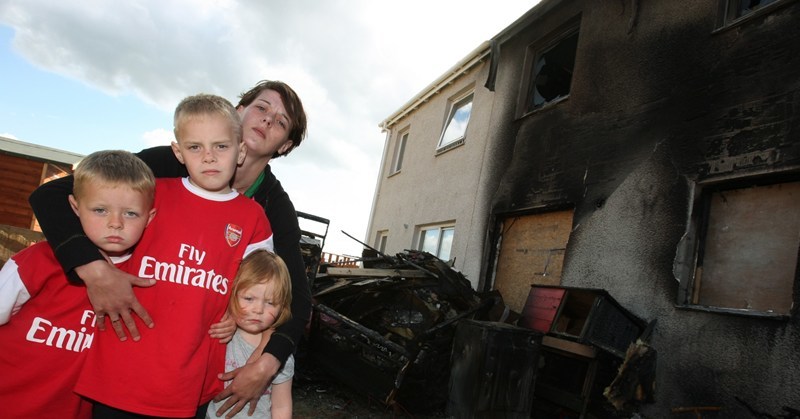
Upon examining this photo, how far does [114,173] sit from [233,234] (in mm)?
442

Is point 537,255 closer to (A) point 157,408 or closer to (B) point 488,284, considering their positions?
(B) point 488,284

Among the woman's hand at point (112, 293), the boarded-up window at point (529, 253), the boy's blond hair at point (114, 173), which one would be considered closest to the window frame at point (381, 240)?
the boarded-up window at point (529, 253)

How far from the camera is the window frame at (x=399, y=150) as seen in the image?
13.3 metres

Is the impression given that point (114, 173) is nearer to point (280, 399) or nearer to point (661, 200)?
point (280, 399)

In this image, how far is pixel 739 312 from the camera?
3885mm

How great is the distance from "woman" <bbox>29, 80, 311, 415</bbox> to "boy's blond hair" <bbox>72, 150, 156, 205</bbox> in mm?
80

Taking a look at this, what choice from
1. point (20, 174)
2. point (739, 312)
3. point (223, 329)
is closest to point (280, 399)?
point (223, 329)

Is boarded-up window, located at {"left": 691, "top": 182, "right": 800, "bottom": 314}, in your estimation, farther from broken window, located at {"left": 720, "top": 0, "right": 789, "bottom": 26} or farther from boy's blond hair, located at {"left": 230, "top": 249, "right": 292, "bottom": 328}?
boy's blond hair, located at {"left": 230, "top": 249, "right": 292, "bottom": 328}

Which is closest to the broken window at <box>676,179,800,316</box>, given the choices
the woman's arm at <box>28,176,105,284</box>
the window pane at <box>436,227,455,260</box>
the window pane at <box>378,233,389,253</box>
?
the woman's arm at <box>28,176,105,284</box>

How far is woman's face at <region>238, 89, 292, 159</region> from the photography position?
1.98 metres

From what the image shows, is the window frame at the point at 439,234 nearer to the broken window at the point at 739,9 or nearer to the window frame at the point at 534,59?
the window frame at the point at 534,59

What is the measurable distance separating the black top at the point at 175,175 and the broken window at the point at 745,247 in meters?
3.97

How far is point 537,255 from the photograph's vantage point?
6.63 m

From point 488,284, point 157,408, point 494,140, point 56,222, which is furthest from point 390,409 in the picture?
point 494,140
